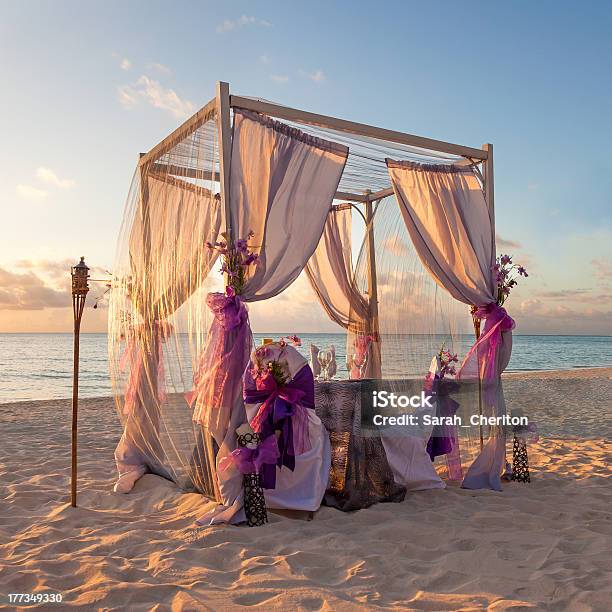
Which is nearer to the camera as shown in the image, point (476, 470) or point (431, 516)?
point (431, 516)

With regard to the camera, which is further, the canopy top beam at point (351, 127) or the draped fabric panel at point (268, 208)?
the canopy top beam at point (351, 127)

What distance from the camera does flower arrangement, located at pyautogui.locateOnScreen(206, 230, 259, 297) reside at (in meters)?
3.58

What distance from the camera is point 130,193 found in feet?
15.3

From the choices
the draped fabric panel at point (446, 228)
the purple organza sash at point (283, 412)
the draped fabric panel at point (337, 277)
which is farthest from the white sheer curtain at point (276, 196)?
the draped fabric panel at point (337, 277)

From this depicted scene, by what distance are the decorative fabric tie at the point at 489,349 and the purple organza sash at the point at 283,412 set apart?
163 cm

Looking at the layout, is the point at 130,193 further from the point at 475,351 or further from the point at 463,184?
the point at 475,351

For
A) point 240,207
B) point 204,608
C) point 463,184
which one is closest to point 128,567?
point 204,608

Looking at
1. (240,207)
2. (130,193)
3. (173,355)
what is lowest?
(173,355)

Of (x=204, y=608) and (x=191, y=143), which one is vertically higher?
(x=191, y=143)

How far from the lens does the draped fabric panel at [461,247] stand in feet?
15.0

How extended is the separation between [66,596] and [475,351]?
3430mm

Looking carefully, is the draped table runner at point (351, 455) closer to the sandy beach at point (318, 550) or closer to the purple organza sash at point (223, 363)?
the sandy beach at point (318, 550)

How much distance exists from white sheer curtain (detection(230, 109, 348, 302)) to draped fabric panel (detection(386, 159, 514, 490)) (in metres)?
Result: 0.84

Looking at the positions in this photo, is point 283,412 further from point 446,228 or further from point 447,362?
point 446,228
